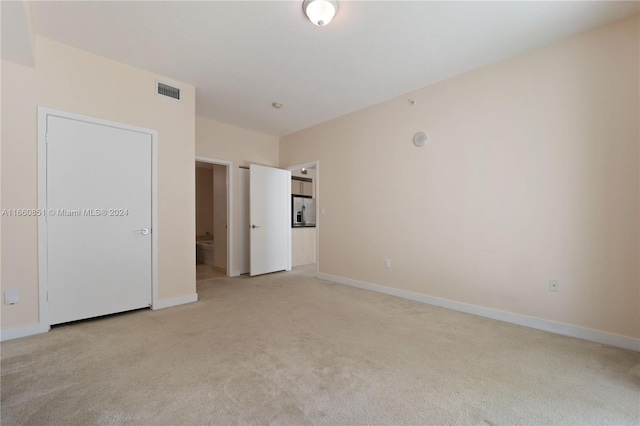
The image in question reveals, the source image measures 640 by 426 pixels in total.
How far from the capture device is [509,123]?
2.93m

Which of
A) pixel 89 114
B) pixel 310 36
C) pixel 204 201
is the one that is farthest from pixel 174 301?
pixel 204 201

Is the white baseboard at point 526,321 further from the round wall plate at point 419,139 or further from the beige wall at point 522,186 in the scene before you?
the round wall plate at point 419,139

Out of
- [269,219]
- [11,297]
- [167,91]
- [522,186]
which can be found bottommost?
[11,297]

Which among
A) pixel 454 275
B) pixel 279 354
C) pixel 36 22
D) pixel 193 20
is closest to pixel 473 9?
pixel 193 20

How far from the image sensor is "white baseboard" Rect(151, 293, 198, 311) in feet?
10.9

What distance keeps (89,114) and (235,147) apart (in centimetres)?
242

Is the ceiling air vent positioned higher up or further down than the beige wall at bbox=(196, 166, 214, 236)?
higher up

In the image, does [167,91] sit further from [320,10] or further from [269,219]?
[269,219]

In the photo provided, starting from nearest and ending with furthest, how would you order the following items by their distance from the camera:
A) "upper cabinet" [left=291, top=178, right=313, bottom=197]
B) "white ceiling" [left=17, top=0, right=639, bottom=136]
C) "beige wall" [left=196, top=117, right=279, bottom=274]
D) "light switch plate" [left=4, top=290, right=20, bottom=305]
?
"white ceiling" [left=17, top=0, right=639, bottom=136] < "light switch plate" [left=4, top=290, right=20, bottom=305] < "beige wall" [left=196, top=117, right=279, bottom=274] < "upper cabinet" [left=291, top=178, right=313, bottom=197]

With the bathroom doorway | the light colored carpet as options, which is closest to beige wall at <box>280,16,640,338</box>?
the light colored carpet

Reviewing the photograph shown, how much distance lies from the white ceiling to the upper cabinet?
3219 mm

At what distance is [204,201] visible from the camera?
8.05 meters

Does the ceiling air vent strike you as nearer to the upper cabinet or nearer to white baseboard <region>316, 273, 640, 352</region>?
the upper cabinet

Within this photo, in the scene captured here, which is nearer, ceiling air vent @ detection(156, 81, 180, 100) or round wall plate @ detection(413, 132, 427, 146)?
ceiling air vent @ detection(156, 81, 180, 100)
